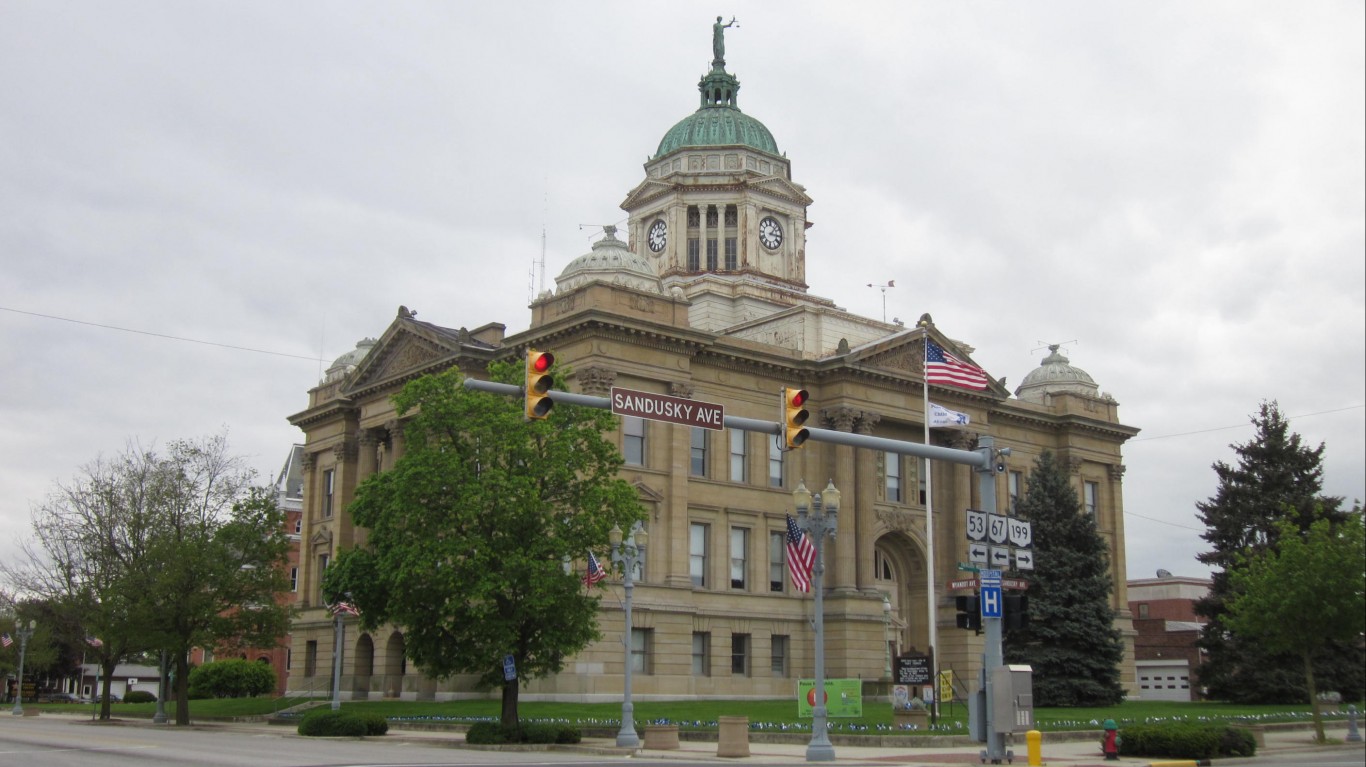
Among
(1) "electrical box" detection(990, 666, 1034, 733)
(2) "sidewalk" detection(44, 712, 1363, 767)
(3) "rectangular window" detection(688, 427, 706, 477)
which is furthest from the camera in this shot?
(3) "rectangular window" detection(688, 427, 706, 477)

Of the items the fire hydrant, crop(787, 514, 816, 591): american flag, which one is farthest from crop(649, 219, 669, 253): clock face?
the fire hydrant

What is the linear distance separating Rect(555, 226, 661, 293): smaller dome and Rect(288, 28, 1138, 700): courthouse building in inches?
5.3

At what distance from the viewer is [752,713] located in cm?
4612

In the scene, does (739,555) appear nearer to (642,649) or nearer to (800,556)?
(642,649)

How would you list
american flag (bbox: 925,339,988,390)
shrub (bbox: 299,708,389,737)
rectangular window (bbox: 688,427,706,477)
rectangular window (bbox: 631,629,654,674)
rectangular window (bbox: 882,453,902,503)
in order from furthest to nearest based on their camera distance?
rectangular window (bbox: 882,453,902,503)
rectangular window (bbox: 688,427,706,477)
rectangular window (bbox: 631,629,654,674)
american flag (bbox: 925,339,988,390)
shrub (bbox: 299,708,389,737)

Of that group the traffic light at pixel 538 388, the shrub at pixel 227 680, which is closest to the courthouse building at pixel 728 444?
the shrub at pixel 227 680

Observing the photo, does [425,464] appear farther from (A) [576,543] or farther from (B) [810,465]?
(B) [810,465]

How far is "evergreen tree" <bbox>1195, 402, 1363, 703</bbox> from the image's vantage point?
60.2 metres

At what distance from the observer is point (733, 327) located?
69.8 m

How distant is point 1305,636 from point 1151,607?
5056 cm

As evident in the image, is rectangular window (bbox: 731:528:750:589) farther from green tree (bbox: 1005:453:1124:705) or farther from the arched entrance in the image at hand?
green tree (bbox: 1005:453:1124:705)

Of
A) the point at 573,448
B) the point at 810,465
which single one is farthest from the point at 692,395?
the point at 573,448

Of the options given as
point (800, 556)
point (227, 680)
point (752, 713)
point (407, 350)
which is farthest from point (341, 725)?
point (227, 680)

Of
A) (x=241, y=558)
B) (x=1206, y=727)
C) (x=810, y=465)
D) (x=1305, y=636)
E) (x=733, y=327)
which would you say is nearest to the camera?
(x=1206, y=727)
